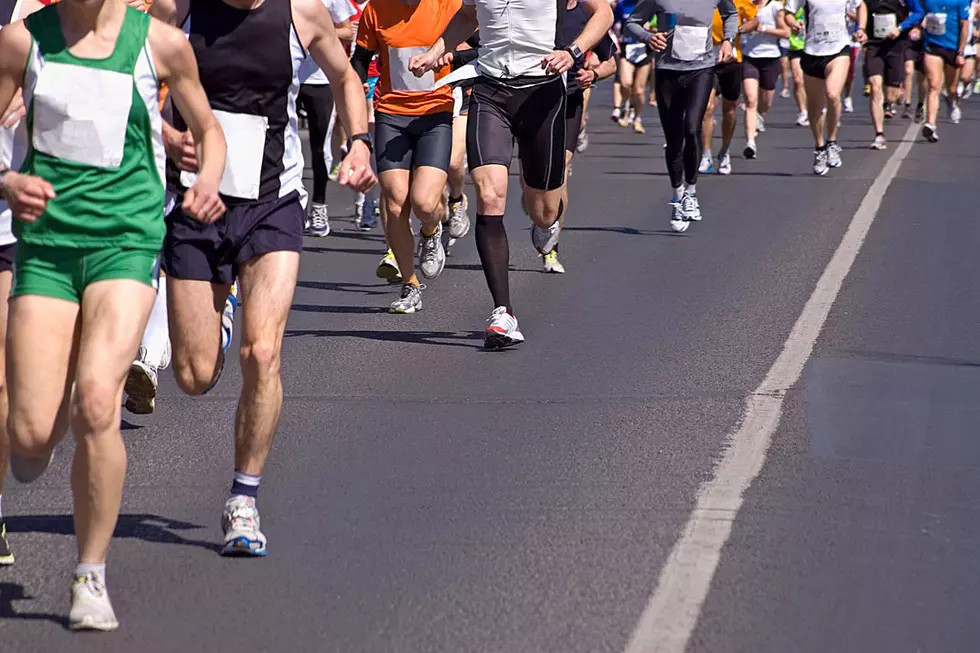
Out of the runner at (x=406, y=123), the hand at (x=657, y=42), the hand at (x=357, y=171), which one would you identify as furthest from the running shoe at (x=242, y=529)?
the hand at (x=657, y=42)

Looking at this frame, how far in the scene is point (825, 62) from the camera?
62.8 ft

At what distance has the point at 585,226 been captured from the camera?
49.1ft

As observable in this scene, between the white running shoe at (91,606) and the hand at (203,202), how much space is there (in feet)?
3.33

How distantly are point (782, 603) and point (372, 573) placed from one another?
3.79 ft

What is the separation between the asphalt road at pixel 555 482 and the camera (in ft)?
16.0

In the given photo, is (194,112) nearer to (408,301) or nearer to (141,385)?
(141,385)

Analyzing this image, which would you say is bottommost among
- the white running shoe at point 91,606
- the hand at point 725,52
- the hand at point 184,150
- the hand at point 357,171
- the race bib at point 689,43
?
the hand at point 725,52

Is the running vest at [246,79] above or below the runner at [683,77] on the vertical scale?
above

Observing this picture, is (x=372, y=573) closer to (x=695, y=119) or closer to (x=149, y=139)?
(x=149, y=139)

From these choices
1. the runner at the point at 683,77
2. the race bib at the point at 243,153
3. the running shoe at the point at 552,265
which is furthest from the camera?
the runner at the point at 683,77

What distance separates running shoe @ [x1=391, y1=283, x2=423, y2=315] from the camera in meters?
10.6

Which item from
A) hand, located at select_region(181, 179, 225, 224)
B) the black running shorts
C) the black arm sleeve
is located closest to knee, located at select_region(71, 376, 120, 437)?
hand, located at select_region(181, 179, 225, 224)

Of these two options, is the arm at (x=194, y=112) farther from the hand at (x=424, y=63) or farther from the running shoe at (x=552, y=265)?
the running shoe at (x=552, y=265)

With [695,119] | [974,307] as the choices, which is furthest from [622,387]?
[695,119]
